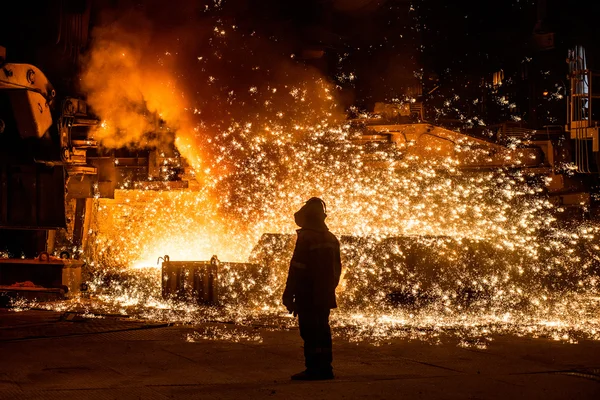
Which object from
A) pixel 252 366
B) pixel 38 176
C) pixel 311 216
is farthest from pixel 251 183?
pixel 311 216

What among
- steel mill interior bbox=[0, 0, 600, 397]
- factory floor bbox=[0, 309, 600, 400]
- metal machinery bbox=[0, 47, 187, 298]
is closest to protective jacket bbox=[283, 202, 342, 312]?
factory floor bbox=[0, 309, 600, 400]

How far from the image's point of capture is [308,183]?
14.2m

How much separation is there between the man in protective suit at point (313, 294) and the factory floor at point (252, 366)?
0.63 feet

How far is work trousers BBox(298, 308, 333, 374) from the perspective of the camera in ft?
18.5

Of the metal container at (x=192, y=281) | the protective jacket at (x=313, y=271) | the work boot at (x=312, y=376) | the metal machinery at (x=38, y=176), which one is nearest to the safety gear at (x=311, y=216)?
the protective jacket at (x=313, y=271)

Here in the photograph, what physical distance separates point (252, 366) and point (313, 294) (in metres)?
1.08

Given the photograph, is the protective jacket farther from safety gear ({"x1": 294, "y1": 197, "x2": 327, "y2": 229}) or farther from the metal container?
the metal container

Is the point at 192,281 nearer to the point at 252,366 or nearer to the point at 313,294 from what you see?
the point at 252,366

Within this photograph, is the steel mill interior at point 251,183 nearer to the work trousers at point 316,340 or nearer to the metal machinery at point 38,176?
the metal machinery at point 38,176

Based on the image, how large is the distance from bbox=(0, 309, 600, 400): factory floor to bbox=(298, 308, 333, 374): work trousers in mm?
160

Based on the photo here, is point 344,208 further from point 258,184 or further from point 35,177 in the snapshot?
point 35,177

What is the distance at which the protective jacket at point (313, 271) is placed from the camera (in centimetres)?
566

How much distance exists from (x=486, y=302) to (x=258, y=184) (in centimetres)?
547

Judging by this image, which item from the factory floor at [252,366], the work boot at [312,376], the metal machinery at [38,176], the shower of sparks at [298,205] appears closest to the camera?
the factory floor at [252,366]
